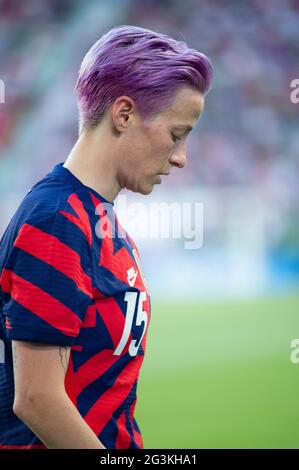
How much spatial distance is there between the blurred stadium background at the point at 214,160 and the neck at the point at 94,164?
4.21 m

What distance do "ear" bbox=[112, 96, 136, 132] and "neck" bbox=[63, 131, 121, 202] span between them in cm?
4

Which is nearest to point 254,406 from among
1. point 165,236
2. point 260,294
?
point 260,294

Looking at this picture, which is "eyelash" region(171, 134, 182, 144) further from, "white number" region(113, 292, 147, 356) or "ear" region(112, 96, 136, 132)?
"white number" region(113, 292, 147, 356)

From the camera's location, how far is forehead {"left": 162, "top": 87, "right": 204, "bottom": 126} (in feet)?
4.16

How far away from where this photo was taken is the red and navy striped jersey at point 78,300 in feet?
3.63

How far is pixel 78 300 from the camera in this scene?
112 centimetres

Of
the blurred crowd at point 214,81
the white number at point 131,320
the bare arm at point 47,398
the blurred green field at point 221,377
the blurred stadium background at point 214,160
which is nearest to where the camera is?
the bare arm at point 47,398

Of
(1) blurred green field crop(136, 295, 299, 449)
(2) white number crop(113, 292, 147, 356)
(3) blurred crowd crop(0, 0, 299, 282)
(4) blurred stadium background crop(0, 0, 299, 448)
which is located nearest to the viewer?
(2) white number crop(113, 292, 147, 356)

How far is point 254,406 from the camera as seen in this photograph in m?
4.52

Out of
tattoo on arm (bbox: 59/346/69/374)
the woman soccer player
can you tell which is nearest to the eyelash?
the woman soccer player

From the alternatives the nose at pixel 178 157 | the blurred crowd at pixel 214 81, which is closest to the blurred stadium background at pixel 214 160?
the blurred crowd at pixel 214 81

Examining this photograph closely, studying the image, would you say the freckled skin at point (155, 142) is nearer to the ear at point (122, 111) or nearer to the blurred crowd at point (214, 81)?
the ear at point (122, 111)

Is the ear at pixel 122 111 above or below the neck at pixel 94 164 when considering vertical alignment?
above
